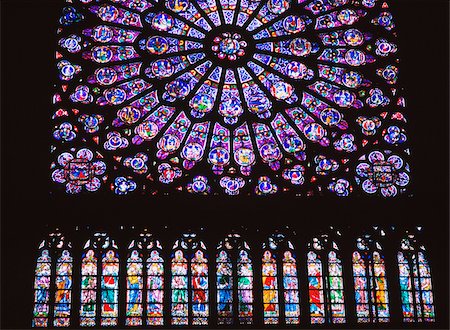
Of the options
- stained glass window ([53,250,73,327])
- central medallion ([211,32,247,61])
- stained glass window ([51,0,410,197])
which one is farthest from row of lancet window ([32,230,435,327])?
central medallion ([211,32,247,61])

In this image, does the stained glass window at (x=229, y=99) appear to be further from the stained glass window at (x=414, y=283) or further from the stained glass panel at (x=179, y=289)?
the stained glass panel at (x=179, y=289)

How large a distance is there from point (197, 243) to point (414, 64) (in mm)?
5009

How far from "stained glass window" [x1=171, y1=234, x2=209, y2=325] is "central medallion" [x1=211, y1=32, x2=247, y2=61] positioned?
3.52 metres

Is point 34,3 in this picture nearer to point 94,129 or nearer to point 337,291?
point 94,129

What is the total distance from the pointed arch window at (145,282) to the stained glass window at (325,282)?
234cm

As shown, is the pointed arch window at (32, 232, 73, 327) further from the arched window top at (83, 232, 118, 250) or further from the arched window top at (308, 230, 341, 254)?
the arched window top at (308, 230, 341, 254)

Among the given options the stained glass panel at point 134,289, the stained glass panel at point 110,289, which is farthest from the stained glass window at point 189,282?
the stained glass panel at point 110,289

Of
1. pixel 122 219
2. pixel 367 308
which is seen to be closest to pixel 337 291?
pixel 367 308

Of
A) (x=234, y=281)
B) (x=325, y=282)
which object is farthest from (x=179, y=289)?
(x=325, y=282)

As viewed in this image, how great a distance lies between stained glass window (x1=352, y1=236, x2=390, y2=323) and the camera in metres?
17.8

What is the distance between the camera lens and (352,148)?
19.1 metres

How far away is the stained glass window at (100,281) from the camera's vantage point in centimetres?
1747

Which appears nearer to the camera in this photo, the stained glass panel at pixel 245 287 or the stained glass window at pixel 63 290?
the stained glass window at pixel 63 290

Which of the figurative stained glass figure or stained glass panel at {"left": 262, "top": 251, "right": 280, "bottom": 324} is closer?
the figurative stained glass figure
